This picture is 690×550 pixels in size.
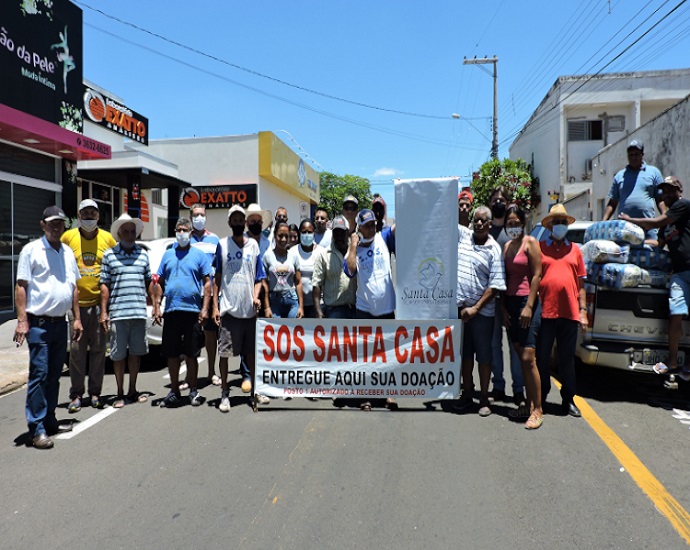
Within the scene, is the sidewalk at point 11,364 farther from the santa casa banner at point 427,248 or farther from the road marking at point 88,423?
the santa casa banner at point 427,248

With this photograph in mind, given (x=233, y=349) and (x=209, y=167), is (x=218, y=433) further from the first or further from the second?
(x=209, y=167)

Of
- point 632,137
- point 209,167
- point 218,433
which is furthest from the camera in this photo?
point 209,167

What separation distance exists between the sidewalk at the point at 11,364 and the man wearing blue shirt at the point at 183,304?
244 cm

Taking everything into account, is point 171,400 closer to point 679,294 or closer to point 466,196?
point 466,196

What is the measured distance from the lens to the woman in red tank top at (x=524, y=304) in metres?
5.11

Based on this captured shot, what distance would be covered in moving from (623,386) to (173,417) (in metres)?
5.13

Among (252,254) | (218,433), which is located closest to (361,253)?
(252,254)

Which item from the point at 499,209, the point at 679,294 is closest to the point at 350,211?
the point at 499,209

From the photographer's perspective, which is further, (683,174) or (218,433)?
(683,174)

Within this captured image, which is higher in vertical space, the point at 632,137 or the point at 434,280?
the point at 632,137

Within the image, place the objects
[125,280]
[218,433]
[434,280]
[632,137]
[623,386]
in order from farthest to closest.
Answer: [632,137], [623,386], [125,280], [434,280], [218,433]

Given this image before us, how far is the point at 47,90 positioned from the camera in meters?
12.5

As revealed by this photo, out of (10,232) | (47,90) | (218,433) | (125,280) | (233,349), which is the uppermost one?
(47,90)

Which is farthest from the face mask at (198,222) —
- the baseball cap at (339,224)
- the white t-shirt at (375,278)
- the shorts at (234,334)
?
the white t-shirt at (375,278)
